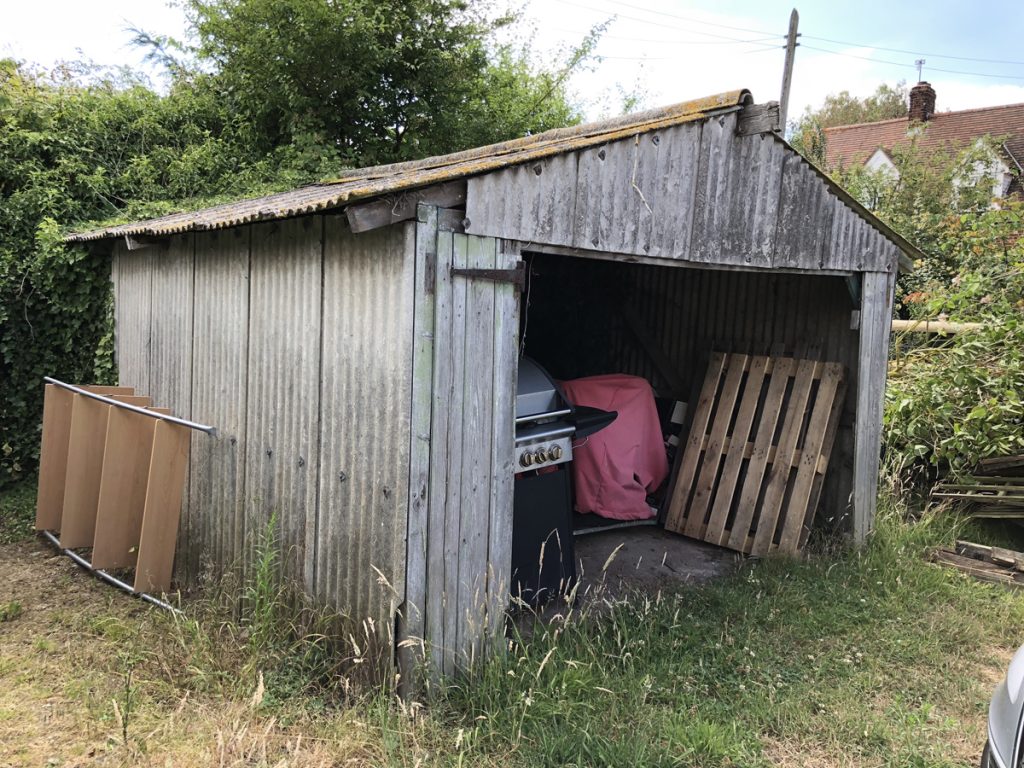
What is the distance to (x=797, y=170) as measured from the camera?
5855 millimetres

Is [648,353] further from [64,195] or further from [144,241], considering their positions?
[64,195]

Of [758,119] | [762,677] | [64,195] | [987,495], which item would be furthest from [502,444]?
[64,195]

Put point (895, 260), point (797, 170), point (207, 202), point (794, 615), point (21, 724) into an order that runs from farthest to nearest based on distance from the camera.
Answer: point (207, 202) → point (895, 260) → point (797, 170) → point (794, 615) → point (21, 724)

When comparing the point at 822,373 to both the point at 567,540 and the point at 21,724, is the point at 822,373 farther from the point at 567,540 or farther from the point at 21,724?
the point at 21,724

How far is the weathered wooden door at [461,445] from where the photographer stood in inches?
148

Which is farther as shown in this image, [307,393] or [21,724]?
[307,393]

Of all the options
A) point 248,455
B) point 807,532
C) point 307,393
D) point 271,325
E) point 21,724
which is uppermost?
point 271,325

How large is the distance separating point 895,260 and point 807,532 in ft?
8.73

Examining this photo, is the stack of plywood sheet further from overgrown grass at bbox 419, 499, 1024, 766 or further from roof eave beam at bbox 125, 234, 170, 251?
overgrown grass at bbox 419, 499, 1024, 766

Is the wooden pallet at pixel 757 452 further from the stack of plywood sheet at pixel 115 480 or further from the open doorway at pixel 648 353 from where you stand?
the stack of plywood sheet at pixel 115 480

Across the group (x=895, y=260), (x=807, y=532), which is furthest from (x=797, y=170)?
(x=807, y=532)

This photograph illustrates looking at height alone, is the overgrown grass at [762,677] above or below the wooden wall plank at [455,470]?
below

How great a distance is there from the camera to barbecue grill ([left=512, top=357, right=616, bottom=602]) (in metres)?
5.04

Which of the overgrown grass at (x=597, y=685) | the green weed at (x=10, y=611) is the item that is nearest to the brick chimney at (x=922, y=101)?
the overgrown grass at (x=597, y=685)
